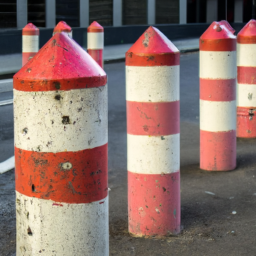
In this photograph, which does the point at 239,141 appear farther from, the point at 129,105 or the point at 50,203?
the point at 50,203

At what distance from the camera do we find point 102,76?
2365 millimetres

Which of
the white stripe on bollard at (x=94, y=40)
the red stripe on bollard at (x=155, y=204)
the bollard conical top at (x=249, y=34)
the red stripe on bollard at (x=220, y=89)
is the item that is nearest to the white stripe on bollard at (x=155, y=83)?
the red stripe on bollard at (x=155, y=204)

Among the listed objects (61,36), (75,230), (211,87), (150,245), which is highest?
(61,36)

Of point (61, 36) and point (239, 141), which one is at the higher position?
point (61, 36)

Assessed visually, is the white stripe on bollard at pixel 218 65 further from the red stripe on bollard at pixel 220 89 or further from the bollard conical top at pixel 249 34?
the bollard conical top at pixel 249 34

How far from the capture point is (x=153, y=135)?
356cm

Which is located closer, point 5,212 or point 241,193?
point 5,212

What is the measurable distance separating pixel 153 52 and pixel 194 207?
1214 mm

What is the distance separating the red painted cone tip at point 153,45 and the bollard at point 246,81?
116 inches

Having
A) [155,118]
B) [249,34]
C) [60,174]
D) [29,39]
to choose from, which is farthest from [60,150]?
[29,39]

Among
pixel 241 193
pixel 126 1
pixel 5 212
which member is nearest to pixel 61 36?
pixel 5 212

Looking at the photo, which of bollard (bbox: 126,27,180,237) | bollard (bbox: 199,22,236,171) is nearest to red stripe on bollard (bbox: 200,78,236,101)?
bollard (bbox: 199,22,236,171)

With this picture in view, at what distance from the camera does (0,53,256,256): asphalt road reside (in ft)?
11.3

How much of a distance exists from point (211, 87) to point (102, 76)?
9.03 ft
